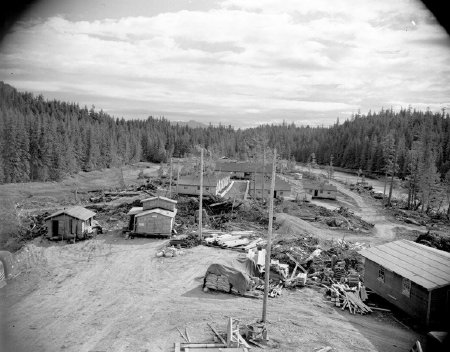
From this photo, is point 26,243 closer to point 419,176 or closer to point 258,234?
point 258,234

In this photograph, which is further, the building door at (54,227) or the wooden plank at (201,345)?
the building door at (54,227)

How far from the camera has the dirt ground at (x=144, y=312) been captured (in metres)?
11.8

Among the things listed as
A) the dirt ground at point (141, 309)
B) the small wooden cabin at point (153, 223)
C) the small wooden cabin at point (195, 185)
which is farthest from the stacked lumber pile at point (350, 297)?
the small wooden cabin at point (195, 185)

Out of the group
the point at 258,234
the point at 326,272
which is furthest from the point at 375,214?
the point at 326,272

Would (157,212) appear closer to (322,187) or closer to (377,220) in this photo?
(377,220)

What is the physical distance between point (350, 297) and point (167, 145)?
103107 millimetres

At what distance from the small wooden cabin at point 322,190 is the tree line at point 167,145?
913 cm

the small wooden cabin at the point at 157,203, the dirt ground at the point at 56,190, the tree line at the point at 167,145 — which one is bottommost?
the dirt ground at the point at 56,190

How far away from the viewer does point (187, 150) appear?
11569 cm

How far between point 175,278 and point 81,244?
30.4ft

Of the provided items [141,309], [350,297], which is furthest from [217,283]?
[350,297]

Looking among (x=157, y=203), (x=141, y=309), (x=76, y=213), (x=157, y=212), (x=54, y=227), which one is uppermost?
(x=157, y=203)

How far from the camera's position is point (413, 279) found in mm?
13750

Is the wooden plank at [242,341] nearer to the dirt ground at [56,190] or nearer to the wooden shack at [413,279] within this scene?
the wooden shack at [413,279]
